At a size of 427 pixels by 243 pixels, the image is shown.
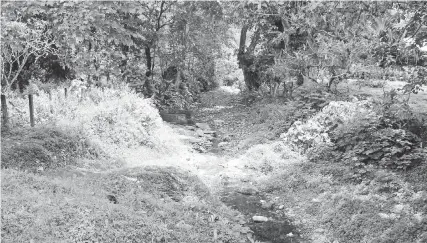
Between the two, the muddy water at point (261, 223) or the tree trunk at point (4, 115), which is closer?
the muddy water at point (261, 223)

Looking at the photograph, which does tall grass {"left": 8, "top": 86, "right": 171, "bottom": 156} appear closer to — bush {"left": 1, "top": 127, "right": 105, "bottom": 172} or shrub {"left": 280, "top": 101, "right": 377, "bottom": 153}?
bush {"left": 1, "top": 127, "right": 105, "bottom": 172}

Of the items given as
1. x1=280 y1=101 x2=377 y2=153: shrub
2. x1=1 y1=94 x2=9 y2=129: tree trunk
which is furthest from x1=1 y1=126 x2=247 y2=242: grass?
x1=280 y1=101 x2=377 y2=153: shrub

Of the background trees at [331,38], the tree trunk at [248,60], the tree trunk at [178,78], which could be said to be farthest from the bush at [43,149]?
the tree trunk at [178,78]

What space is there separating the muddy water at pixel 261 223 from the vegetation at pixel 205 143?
0.34ft

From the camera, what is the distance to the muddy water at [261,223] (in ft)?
23.9

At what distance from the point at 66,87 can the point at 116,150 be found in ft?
11.0

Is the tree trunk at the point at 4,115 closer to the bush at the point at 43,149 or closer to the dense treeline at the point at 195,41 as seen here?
the bush at the point at 43,149

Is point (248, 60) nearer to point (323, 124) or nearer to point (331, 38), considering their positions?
point (331, 38)

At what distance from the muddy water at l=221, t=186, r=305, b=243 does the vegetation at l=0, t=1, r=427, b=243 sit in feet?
0.34

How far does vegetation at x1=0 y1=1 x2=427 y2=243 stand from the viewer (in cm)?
590

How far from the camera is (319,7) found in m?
6.48

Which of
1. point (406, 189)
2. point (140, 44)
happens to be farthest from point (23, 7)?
point (140, 44)

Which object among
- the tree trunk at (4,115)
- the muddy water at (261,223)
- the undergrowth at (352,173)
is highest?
the tree trunk at (4,115)

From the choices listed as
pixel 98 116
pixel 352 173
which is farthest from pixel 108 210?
pixel 98 116
